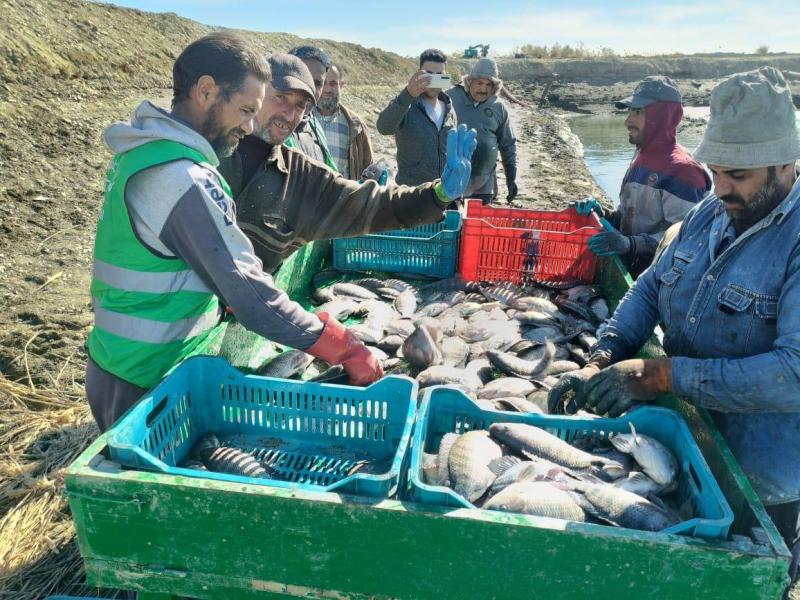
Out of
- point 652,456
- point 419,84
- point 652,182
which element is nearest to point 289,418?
point 652,456

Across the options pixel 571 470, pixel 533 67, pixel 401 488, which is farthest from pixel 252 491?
pixel 533 67

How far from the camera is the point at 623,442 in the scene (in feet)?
7.73

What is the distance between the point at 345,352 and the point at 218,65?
1.24 metres

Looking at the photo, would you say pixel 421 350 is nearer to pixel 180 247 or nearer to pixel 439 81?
pixel 180 247

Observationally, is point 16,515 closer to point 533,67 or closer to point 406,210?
point 406,210

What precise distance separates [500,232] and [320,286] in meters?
1.49

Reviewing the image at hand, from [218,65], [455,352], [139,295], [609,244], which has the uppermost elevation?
Result: [218,65]

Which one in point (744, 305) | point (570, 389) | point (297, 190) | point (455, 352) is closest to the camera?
point (744, 305)

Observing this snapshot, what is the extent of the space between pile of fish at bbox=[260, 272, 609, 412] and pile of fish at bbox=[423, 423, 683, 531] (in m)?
0.49

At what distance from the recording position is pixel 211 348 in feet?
9.32

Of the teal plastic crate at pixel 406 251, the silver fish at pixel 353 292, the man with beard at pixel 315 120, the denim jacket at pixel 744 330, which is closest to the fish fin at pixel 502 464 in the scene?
the denim jacket at pixel 744 330

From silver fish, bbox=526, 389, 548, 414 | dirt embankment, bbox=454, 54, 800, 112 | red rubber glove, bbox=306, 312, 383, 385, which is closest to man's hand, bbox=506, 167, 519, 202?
silver fish, bbox=526, 389, 548, 414

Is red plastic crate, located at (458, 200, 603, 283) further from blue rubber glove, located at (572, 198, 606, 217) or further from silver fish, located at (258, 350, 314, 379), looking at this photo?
silver fish, located at (258, 350, 314, 379)

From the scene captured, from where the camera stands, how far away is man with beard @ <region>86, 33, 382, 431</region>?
7.20 ft
